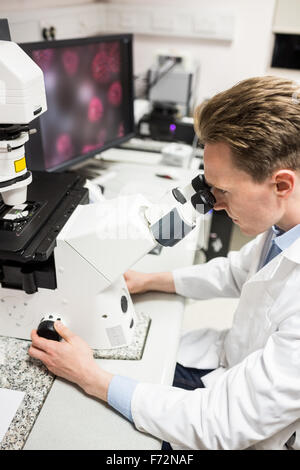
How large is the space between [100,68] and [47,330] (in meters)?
1.21

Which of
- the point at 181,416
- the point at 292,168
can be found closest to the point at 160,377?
the point at 181,416

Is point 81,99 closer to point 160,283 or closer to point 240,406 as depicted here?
point 160,283

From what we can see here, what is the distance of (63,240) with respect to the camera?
0.85m

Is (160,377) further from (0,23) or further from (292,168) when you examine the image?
(0,23)

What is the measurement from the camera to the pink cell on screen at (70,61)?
1.48 metres

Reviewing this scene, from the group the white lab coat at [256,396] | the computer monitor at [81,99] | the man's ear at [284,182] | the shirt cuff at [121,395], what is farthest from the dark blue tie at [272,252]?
the computer monitor at [81,99]

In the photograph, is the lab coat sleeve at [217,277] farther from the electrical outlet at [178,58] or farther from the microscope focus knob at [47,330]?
the electrical outlet at [178,58]

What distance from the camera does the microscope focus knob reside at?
0.92 meters

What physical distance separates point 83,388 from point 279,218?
59 centimetres

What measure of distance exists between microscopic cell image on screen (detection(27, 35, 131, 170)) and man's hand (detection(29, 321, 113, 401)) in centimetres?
82

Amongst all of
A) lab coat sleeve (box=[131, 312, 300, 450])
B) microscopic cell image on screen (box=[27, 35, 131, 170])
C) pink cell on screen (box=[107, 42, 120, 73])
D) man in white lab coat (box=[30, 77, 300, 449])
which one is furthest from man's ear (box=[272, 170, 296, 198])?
pink cell on screen (box=[107, 42, 120, 73])

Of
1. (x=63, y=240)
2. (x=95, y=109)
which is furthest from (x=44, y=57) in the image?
(x=63, y=240)

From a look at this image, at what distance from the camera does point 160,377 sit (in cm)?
93

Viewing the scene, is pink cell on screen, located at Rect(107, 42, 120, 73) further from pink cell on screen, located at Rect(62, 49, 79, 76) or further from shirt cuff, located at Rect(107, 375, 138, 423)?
shirt cuff, located at Rect(107, 375, 138, 423)
